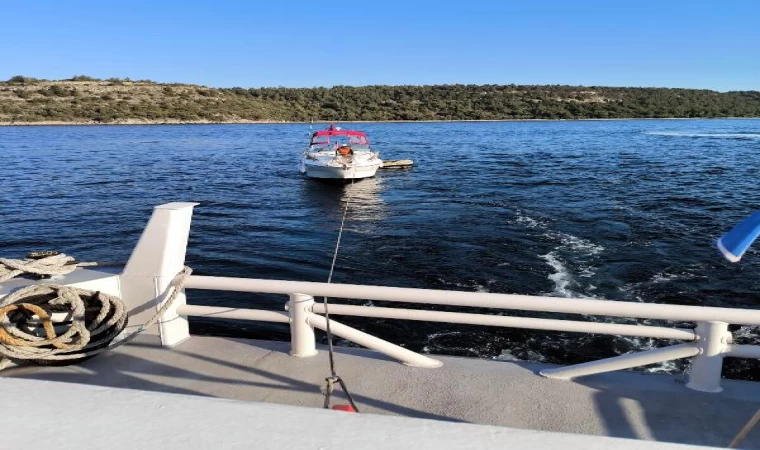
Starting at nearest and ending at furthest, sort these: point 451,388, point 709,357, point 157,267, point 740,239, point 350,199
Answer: point 740,239, point 709,357, point 451,388, point 157,267, point 350,199

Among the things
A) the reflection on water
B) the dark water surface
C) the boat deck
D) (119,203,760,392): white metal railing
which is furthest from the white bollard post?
Answer: the reflection on water

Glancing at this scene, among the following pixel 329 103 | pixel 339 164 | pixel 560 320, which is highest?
pixel 329 103

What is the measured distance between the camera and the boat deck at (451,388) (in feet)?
10.4

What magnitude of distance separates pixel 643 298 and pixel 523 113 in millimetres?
135173

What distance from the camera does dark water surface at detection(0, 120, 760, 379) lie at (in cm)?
1020

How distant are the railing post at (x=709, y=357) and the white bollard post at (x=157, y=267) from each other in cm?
363

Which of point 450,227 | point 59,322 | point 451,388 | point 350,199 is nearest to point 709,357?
point 451,388

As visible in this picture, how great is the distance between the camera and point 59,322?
397cm

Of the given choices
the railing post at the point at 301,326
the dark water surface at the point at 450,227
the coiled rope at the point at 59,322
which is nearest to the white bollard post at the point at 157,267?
the coiled rope at the point at 59,322

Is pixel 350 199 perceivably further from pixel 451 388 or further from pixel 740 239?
pixel 740 239

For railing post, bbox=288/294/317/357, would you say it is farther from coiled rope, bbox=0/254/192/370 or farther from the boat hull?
the boat hull

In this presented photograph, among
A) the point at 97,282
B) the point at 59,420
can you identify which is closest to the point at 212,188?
the point at 97,282

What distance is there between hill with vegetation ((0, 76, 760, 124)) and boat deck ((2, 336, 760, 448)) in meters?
108

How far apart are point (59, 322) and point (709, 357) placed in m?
4.46
